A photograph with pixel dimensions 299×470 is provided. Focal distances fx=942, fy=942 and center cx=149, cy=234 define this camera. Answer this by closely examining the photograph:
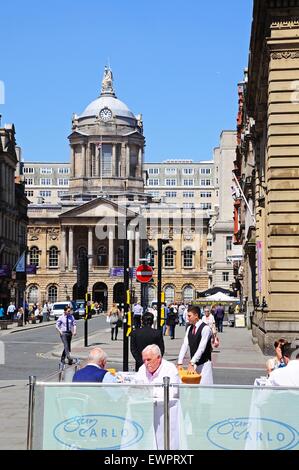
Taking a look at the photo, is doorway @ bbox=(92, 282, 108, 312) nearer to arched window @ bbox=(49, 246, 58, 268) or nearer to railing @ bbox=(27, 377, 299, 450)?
arched window @ bbox=(49, 246, 58, 268)

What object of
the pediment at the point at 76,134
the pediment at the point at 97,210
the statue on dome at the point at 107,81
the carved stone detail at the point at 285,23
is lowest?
the carved stone detail at the point at 285,23

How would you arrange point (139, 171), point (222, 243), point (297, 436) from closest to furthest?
point (297, 436), point (222, 243), point (139, 171)

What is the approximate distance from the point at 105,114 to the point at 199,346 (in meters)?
131

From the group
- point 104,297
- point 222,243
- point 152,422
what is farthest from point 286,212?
point 104,297

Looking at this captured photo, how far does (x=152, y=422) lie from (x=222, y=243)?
9798cm

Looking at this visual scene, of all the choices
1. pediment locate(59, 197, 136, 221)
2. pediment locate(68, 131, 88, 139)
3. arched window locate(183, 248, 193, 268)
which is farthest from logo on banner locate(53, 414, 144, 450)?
pediment locate(68, 131, 88, 139)

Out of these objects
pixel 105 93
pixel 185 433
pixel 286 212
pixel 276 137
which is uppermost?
pixel 105 93

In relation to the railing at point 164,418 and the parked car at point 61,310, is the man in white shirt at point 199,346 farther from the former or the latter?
the parked car at point 61,310

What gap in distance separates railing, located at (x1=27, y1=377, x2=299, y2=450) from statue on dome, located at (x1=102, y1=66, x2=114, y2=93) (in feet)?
480

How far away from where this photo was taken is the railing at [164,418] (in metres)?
8.25

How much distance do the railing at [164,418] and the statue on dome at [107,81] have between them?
480 ft

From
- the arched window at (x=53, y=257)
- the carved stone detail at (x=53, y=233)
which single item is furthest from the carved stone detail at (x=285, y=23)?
the carved stone detail at (x=53, y=233)

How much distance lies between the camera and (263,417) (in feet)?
27.2

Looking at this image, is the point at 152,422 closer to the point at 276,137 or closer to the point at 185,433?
the point at 185,433
